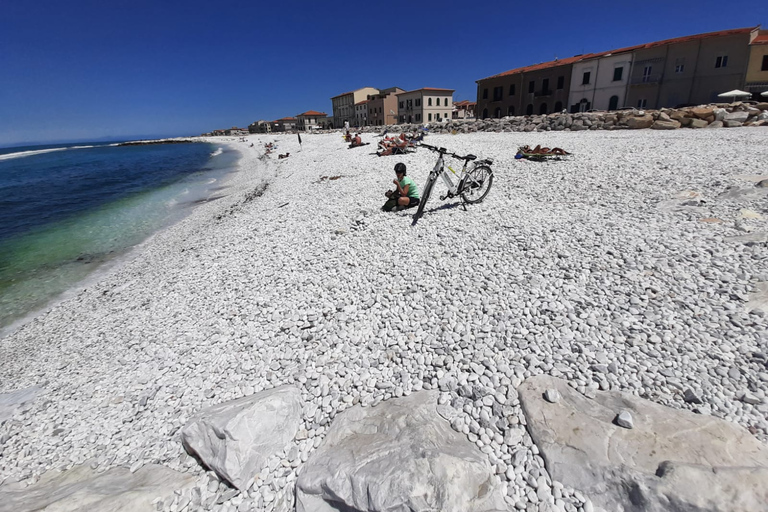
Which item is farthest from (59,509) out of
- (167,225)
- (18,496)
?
(167,225)

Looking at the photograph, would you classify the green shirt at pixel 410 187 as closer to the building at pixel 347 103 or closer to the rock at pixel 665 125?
the rock at pixel 665 125

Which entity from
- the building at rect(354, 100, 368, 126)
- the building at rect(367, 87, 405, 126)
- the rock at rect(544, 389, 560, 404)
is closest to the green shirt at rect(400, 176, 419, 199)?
the rock at rect(544, 389, 560, 404)

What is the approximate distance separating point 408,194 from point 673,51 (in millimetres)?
39655

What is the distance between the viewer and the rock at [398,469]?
2.36 metres

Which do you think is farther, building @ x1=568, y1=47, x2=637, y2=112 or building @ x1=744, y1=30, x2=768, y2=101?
building @ x1=568, y1=47, x2=637, y2=112

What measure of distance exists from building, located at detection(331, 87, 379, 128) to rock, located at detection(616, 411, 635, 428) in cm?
9133

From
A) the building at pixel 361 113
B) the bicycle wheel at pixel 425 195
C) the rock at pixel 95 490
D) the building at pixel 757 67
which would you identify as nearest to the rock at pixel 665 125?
the bicycle wheel at pixel 425 195

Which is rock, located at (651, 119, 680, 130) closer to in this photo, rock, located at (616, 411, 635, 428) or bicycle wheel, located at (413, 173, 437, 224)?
bicycle wheel, located at (413, 173, 437, 224)

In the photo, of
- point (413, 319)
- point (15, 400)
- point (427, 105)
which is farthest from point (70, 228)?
point (427, 105)

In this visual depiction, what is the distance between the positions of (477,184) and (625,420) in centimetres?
677

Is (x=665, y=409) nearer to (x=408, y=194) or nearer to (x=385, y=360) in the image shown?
(x=385, y=360)

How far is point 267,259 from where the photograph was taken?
7441 mm

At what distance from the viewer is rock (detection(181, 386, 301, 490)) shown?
2977 mm

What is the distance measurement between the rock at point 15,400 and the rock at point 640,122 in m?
26.7
